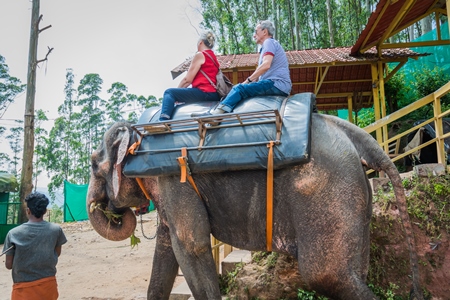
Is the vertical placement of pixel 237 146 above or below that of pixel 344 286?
above

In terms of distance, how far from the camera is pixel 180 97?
3.57 meters

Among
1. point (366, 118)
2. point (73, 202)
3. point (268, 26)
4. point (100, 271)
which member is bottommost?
point (100, 271)

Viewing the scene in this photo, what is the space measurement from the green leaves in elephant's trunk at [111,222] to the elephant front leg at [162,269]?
0.35 meters

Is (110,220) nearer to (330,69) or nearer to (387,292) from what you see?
(387,292)

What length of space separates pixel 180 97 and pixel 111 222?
1416 mm

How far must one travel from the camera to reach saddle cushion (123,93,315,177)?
8.96ft

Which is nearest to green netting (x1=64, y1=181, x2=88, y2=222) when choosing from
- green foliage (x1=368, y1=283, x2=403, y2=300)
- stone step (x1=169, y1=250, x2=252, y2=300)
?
stone step (x1=169, y1=250, x2=252, y2=300)

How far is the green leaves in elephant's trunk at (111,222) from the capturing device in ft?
12.2

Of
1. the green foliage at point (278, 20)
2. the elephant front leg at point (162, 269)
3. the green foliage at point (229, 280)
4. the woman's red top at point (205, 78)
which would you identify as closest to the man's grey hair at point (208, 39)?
the woman's red top at point (205, 78)

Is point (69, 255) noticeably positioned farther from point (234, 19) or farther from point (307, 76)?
point (234, 19)

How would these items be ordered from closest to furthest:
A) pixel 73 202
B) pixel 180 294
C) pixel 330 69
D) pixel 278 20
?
pixel 180 294 < pixel 330 69 < pixel 73 202 < pixel 278 20

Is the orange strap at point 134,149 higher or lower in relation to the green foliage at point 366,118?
lower

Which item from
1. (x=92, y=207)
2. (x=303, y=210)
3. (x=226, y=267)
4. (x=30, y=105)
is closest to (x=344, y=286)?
(x=303, y=210)

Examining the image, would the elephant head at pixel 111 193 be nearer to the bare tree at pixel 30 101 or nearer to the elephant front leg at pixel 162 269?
the elephant front leg at pixel 162 269
